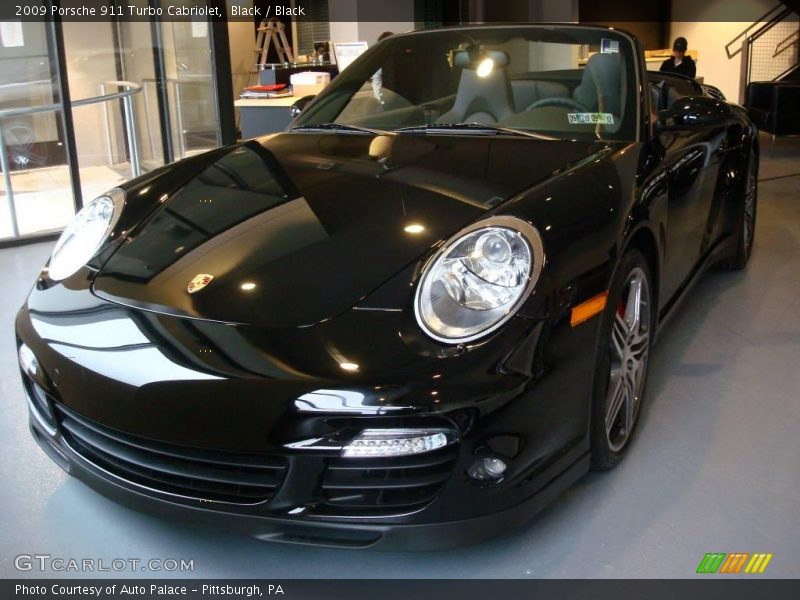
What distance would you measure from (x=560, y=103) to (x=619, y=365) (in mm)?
843

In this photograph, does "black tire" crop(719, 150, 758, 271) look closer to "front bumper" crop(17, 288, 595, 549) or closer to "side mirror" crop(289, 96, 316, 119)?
"side mirror" crop(289, 96, 316, 119)

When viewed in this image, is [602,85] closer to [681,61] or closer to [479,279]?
[479,279]

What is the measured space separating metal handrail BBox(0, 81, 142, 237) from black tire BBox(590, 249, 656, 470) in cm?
371

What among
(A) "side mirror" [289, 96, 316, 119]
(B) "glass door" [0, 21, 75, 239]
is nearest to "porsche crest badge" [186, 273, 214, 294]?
(A) "side mirror" [289, 96, 316, 119]

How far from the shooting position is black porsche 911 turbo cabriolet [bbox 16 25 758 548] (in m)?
1.50

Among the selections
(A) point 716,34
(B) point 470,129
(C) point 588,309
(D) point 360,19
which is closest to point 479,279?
(C) point 588,309

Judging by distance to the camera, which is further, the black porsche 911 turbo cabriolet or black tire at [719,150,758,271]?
black tire at [719,150,758,271]

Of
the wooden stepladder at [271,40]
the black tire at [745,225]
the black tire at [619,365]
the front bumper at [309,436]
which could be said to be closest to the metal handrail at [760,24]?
the wooden stepladder at [271,40]

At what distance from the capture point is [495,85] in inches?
100

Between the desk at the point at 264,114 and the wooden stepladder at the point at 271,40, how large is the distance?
4273 millimetres

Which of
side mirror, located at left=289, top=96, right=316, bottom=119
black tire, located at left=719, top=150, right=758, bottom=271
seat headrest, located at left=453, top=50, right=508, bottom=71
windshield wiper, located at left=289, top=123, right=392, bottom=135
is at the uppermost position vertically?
seat headrest, located at left=453, top=50, right=508, bottom=71

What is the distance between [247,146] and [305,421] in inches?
49.3

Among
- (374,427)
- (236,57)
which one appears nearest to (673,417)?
(374,427)

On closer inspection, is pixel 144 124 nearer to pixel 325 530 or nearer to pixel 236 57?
pixel 236 57
